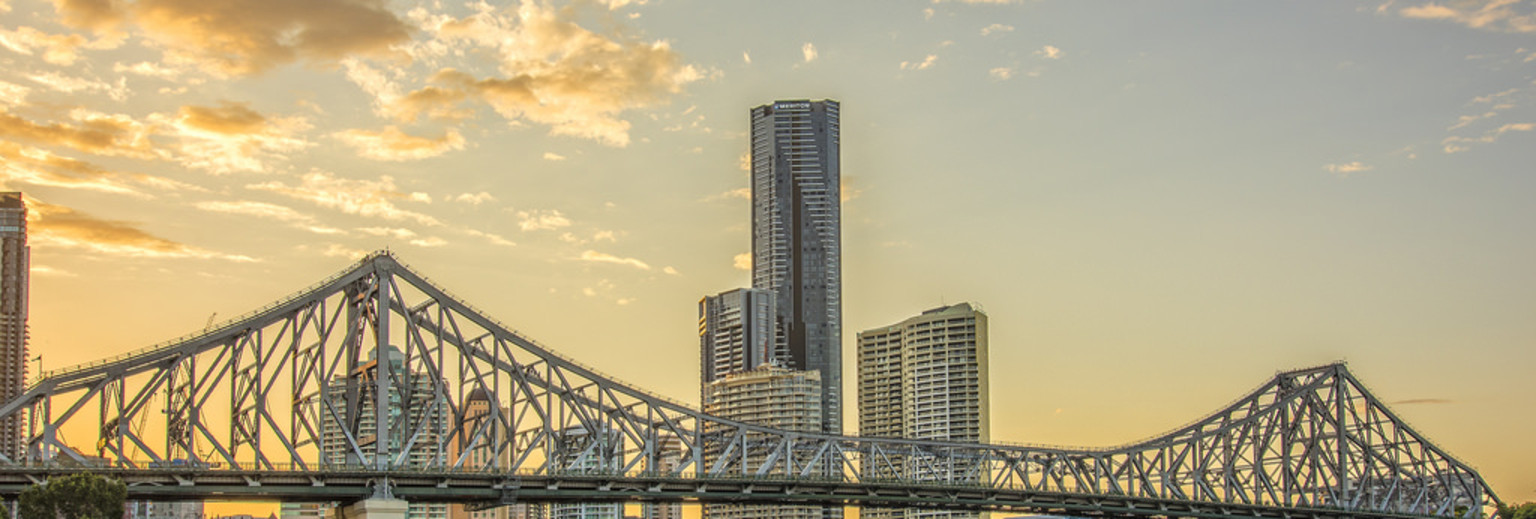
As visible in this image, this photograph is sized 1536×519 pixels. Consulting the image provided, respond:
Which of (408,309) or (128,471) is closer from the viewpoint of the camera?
(128,471)

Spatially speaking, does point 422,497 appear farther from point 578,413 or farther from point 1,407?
point 1,407

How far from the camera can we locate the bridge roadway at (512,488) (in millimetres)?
132500

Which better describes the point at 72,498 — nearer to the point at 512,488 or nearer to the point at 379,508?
the point at 379,508

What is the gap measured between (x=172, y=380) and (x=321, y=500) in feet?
48.0

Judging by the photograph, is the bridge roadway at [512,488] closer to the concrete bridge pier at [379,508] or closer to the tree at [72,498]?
the concrete bridge pier at [379,508]

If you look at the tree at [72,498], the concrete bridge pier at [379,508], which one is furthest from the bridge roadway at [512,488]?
the tree at [72,498]

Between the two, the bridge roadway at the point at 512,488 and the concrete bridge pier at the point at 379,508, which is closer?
the bridge roadway at the point at 512,488

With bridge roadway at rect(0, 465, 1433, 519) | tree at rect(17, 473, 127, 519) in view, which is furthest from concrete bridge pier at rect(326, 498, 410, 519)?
tree at rect(17, 473, 127, 519)

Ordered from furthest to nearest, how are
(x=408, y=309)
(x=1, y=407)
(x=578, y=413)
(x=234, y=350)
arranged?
1. (x=578, y=413)
2. (x=408, y=309)
3. (x=234, y=350)
4. (x=1, y=407)

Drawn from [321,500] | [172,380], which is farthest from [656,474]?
[172,380]

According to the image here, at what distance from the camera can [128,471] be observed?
131 m

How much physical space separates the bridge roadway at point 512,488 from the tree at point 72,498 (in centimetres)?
192

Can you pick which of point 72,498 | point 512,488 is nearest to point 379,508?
point 512,488

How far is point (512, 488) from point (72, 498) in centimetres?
3598
